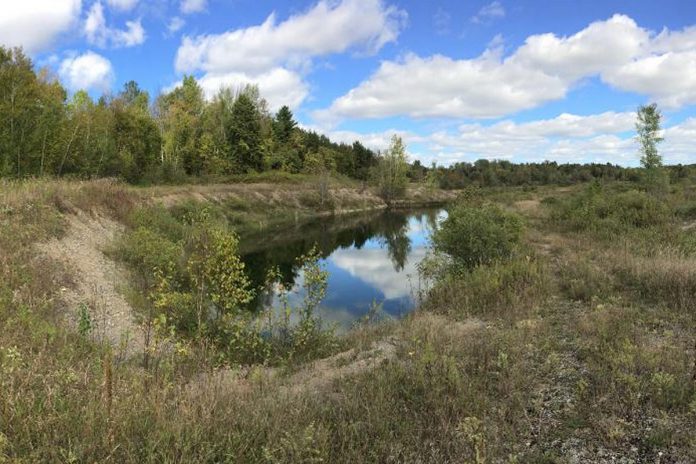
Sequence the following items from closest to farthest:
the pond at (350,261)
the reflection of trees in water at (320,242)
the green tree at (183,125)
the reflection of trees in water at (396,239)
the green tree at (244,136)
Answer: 1. the pond at (350,261)
2. the reflection of trees in water at (320,242)
3. the reflection of trees in water at (396,239)
4. the green tree at (183,125)
5. the green tree at (244,136)

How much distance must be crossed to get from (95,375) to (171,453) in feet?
8.00

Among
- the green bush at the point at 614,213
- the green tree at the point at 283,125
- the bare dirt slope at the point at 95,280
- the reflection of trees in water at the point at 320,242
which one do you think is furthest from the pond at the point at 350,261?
the green tree at the point at 283,125

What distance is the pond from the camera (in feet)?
59.5

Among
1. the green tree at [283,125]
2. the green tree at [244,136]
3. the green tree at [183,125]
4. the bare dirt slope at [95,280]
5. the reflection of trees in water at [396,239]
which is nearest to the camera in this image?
the bare dirt slope at [95,280]

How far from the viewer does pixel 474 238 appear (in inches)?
658

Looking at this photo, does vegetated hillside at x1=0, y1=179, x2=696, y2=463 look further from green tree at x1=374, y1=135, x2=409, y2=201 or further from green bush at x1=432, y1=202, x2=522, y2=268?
green tree at x1=374, y1=135, x2=409, y2=201

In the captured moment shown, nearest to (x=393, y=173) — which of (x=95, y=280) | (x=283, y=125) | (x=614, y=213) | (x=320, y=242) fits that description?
(x=283, y=125)

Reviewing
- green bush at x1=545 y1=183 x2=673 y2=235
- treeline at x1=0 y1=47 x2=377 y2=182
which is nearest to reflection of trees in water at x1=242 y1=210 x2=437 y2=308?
green bush at x1=545 y1=183 x2=673 y2=235

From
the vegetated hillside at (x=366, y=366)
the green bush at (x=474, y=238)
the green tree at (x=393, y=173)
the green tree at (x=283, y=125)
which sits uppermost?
the green tree at (x=283, y=125)

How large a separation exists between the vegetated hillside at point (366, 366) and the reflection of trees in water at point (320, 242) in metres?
6.09

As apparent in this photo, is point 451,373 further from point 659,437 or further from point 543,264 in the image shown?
point 543,264

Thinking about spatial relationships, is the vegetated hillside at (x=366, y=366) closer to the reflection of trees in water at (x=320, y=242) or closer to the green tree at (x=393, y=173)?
the reflection of trees in water at (x=320, y=242)

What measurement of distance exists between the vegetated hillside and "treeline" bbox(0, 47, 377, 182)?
9174 millimetres

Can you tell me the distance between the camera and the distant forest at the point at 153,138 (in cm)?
2416
